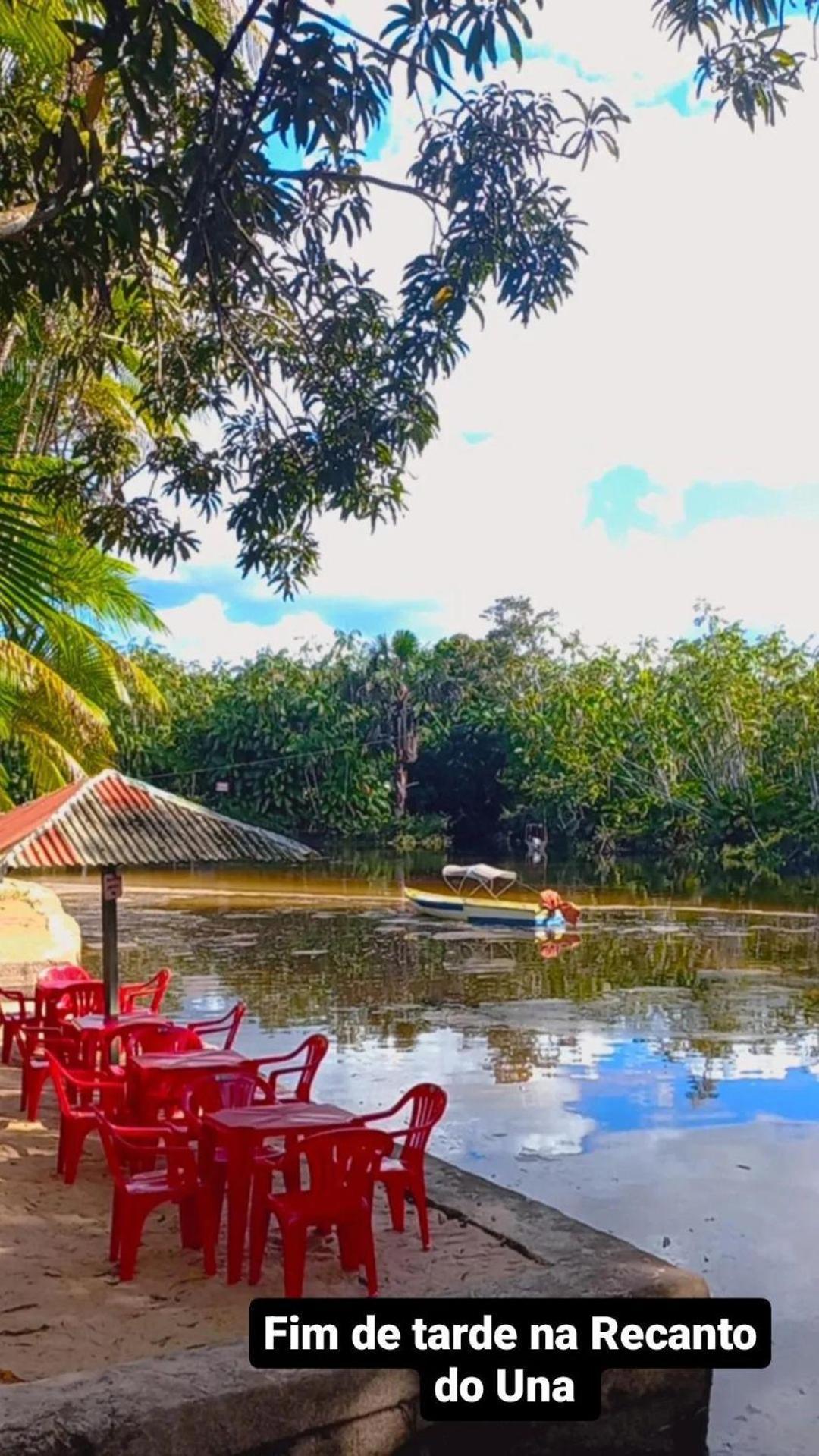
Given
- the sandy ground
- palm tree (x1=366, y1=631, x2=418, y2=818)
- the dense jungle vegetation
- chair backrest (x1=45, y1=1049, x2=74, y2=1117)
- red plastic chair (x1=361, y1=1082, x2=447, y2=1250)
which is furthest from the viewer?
palm tree (x1=366, y1=631, x2=418, y2=818)

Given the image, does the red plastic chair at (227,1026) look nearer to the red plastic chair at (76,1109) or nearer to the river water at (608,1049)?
the red plastic chair at (76,1109)

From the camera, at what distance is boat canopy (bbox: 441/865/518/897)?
26.7m

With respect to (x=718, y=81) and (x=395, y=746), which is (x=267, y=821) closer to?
(x=395, y=746)

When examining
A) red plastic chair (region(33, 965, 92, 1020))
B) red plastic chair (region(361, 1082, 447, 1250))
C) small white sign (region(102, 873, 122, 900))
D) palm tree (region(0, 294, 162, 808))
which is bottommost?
red plastic chair (region(361, 1082, 447, 1250))

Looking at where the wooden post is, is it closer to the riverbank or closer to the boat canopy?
the riverbank

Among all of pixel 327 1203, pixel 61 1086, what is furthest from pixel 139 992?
pixel 327 1203

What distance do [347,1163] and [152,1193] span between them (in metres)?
0.78

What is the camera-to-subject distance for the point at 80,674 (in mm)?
17250

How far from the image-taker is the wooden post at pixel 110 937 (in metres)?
8.85

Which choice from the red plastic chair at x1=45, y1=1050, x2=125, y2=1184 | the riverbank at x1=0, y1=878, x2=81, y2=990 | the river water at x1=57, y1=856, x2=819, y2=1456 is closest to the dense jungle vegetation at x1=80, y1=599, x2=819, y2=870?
the river water at x1=57, y1=856, x2=819, y2=1456

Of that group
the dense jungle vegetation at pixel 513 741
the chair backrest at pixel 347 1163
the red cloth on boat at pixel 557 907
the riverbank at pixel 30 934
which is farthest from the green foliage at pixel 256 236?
the dense jungle vegetation at pixel 513 741

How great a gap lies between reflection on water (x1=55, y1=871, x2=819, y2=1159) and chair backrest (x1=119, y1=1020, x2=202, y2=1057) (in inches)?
73.9

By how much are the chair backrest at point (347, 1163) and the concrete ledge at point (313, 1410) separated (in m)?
0.52

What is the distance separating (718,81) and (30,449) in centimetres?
1077
